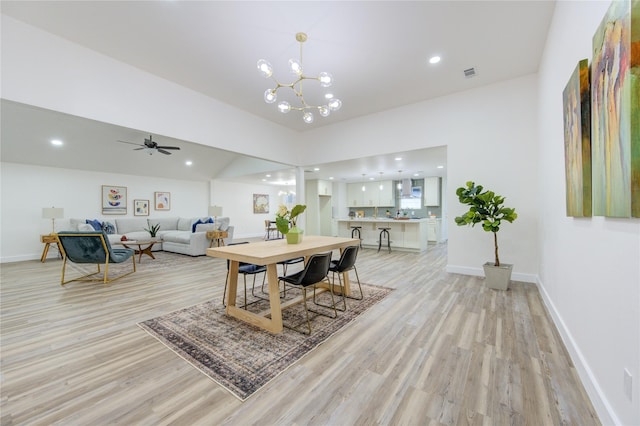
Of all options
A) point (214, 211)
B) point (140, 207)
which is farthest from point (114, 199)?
point (214, 211)

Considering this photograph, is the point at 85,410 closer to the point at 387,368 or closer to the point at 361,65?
the point at 387,368

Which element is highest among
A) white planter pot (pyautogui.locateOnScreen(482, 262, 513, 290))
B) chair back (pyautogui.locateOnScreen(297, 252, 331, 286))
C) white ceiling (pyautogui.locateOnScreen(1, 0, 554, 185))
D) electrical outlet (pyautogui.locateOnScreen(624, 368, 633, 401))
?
white ceiling (pyautogui.locateOnScreen(1, 0, 554, 185))

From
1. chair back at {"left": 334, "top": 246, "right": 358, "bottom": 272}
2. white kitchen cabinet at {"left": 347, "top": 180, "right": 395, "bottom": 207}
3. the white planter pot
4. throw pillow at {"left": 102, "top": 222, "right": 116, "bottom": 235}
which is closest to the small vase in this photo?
chair back at {"left": 334, "top": 246, "right": 358, "bottom": 272}

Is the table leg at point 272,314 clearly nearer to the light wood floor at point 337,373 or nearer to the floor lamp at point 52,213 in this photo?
the light wood floor at point 337,373

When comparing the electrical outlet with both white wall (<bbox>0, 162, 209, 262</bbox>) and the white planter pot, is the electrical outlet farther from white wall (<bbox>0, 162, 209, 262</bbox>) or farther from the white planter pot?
white wall (<bbox>0, 162, 209, 262</bbox>)

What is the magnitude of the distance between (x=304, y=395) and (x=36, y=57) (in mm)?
4450

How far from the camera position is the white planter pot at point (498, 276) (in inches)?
140

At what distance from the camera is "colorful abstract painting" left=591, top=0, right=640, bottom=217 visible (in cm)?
104

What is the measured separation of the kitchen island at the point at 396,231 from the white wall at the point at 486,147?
2.43m

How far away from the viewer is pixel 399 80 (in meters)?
4.09

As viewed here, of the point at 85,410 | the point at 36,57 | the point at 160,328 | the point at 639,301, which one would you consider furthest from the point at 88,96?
the point at 639,301

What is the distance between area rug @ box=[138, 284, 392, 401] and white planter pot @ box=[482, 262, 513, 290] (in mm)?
1869

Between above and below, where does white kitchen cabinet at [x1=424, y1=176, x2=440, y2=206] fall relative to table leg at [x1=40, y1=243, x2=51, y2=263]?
above

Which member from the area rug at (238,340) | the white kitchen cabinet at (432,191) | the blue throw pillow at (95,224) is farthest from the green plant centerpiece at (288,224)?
the white kitchen cabinet at (432,191)
